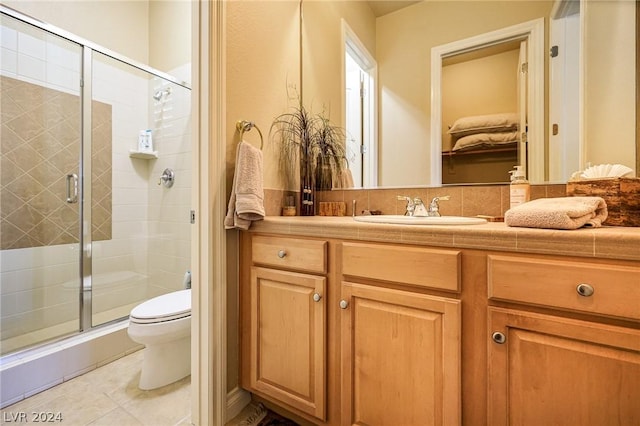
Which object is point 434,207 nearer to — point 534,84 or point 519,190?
point 519,190

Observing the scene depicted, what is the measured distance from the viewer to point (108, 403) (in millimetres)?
1359

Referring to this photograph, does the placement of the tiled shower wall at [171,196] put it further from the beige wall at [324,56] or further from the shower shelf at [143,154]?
the beige wall at [324,56]

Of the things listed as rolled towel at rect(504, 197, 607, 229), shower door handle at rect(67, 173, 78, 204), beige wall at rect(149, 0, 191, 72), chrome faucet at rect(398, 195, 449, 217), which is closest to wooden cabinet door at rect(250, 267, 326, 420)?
chrome faucet at rect(398, 195, 449, 217)

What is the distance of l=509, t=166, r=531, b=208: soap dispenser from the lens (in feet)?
3.53

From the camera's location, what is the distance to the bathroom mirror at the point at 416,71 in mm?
1076

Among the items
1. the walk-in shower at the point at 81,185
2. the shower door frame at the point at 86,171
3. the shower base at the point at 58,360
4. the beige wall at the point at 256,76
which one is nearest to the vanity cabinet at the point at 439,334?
the beige wall at the point at 256,76

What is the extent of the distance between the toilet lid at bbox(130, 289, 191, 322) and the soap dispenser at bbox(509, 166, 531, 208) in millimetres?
1629

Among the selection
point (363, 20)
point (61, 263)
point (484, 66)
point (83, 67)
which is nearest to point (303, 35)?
point (363, 20)

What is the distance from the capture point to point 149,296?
2.41 m

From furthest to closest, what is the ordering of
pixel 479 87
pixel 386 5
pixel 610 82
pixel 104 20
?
pixel 104 20
pixel 386 5
pixel 479 87
pixel 610 82

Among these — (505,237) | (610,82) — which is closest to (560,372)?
(505,237)

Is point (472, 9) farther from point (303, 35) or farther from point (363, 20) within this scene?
point (303, 35)

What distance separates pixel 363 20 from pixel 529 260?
59.3 inches

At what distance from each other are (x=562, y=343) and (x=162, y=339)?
162cm
